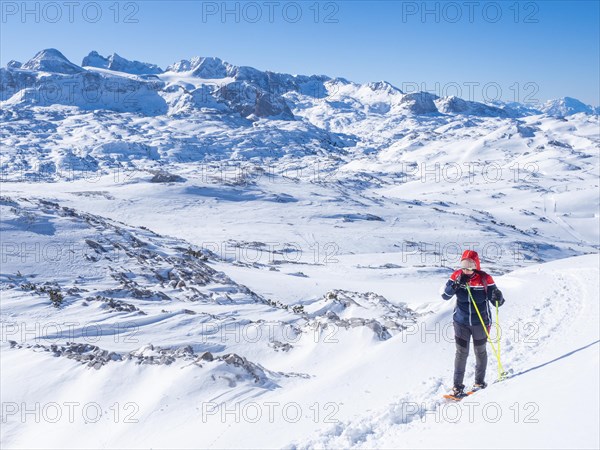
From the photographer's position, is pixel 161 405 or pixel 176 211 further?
pixel 176 211

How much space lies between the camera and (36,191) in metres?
72.0

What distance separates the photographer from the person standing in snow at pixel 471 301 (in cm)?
751

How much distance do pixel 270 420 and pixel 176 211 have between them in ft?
213

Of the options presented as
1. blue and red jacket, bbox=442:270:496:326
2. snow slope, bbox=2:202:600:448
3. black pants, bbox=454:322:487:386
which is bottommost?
snow slope, bbox=2:202:600:448

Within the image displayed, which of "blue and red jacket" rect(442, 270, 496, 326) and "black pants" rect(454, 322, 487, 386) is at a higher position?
"blue and red jacket" rect(442, 270, 496, 326)

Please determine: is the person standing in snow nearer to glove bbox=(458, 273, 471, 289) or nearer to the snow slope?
glove bbox=(458, 273, 471, 289)

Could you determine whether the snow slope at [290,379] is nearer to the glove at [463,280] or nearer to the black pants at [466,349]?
the black pants at [466,349]

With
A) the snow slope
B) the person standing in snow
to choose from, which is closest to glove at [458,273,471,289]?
the person standing in snow

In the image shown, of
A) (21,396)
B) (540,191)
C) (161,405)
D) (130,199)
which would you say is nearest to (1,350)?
(21,396)

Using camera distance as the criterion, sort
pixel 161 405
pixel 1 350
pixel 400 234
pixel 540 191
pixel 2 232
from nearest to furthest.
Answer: pixel 161 405 → pixel 1 350 → pixel 2 232 → pixel 400 234 → pixel 540 191

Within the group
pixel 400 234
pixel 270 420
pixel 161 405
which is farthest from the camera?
pixel 400 234

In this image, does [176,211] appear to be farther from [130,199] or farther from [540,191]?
[540,191]

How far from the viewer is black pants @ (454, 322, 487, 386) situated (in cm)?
759

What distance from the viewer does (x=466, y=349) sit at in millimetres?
7758
